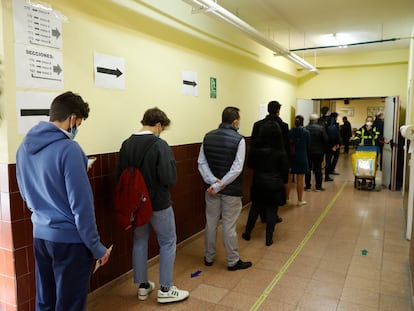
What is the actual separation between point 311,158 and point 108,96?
187 inches

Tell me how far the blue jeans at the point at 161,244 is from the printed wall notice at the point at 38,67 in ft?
3.94

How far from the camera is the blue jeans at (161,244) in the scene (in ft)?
8.90

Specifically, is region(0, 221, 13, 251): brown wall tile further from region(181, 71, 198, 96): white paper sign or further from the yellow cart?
the yellow cart

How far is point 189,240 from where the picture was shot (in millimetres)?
4156

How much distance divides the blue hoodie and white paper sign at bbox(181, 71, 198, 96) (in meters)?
2.30

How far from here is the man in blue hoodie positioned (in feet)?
5.60

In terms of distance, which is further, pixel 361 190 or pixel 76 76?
pixel 361 190

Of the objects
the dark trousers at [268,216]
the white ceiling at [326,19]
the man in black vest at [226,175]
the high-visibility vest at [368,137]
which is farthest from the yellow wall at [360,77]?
the man in black vest at [226,175]

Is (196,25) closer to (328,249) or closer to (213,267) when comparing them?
(213,267)

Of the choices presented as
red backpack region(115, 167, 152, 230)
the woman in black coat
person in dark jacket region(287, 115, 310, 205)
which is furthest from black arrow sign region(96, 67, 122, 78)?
person in dark jacket region(287, 115, 310, 205)

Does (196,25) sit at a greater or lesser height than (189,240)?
greater

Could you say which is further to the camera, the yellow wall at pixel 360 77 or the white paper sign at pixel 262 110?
the yellow wall at pixel 360 77

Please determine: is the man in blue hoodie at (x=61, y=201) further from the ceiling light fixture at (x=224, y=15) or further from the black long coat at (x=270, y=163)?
the black long coat at (x=270, y=163)

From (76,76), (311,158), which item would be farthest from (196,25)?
(311,158)
